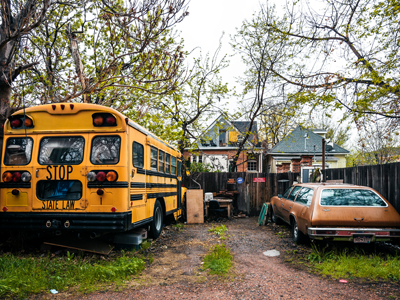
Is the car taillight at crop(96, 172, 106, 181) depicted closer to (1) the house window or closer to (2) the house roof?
(2) the house roof

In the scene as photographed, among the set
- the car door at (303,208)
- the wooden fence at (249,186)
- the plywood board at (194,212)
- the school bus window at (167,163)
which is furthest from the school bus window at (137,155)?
the wooden fence at (249,186)

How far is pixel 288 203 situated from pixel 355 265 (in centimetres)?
333

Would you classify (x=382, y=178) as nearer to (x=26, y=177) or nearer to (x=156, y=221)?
(x=156, y=221)

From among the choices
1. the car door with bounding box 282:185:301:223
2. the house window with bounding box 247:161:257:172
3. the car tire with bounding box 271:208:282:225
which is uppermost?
the house window with bounding box 247:161:257:172

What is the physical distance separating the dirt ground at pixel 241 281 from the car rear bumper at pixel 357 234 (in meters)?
0.70

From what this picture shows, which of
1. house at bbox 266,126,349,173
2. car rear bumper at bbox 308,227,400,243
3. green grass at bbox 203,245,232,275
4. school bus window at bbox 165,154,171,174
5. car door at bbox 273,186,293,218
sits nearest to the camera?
green grass at bbox 203,245,232,275

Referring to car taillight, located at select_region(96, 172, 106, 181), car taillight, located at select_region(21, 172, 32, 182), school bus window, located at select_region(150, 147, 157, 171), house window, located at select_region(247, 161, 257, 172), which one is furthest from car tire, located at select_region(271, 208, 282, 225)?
house window, located at select_region(247, 161, 257, 172)

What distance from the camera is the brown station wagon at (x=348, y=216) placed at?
5922 mm

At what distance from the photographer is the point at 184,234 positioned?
880cm

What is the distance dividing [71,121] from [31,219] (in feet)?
6.18

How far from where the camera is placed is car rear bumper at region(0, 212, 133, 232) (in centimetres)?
528

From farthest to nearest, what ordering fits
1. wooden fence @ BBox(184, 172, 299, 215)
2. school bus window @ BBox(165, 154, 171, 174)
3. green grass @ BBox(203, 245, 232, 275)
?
wooden fence @ BBox(184, 172, 299, 215), school bus window @ BBox(165, 154, 171, 174), green grass @ BBox(203, 245, 232, 275)

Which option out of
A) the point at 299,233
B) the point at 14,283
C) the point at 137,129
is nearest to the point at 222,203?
the point at 299,233

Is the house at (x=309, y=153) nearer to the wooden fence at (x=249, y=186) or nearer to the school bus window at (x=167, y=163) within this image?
the wooden fence at (x=249, y=186)
